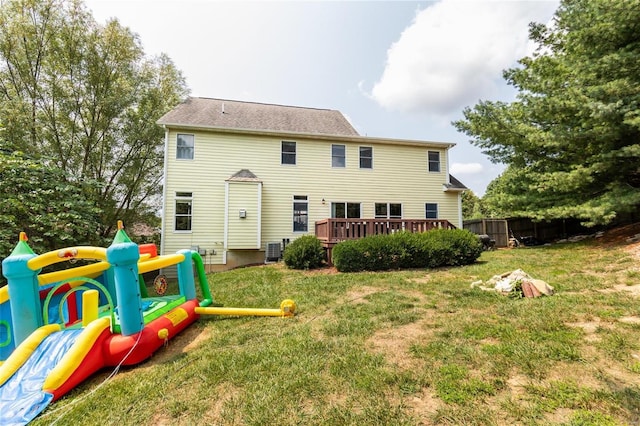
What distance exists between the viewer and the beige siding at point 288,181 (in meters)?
11.5

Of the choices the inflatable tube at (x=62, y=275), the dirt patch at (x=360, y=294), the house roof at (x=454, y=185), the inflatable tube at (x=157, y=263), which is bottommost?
the dirt patch at (x=360, y=294)

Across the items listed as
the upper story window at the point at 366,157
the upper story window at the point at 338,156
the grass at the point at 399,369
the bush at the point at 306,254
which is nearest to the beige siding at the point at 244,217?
the bush at the point at 306,254

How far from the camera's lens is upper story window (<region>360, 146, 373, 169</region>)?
13317 mm

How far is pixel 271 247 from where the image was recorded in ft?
37.0

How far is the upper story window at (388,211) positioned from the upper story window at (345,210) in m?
1.04

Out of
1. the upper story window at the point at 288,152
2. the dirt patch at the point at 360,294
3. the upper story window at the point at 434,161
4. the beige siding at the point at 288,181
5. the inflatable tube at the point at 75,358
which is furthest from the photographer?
the upper story window at the point at 434,161

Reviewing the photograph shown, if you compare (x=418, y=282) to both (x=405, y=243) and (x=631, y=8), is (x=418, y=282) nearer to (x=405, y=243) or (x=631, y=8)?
(x=405, y=243)

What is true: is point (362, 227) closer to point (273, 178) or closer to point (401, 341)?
point (273, 178)

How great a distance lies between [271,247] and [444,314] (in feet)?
26.6

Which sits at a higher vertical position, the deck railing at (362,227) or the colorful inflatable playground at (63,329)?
the deck railing at (362,227)

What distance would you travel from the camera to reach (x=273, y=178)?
12.3 metres

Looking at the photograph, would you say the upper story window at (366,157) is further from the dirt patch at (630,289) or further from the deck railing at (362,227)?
the dirt patch at (630,289)

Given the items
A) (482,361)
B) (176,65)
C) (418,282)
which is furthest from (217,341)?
(176,65)

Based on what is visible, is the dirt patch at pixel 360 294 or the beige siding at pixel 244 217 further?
the beige siding at pixel 244 217
